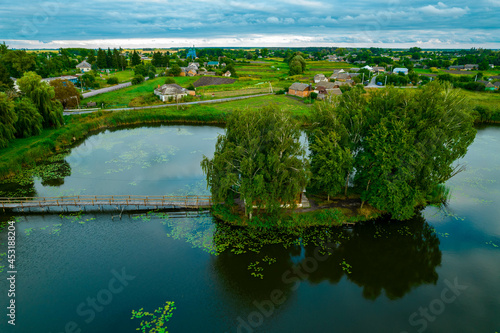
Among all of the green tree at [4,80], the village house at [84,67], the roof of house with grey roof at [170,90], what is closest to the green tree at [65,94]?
the green tree at [4,80]

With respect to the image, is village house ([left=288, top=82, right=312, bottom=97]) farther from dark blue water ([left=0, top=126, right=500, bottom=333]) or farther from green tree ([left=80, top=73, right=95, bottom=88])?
green tree ([left=80, top=73, right=95, bottom=88])

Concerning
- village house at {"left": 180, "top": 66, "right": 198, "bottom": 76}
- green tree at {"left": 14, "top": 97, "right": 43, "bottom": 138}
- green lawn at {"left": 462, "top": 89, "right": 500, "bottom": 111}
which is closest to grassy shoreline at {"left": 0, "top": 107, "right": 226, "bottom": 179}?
green tree at {"left": 14, "top": 97, "right": 43, "bottom": 138}

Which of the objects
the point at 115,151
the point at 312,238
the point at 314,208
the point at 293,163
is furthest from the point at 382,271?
the point at 115,151

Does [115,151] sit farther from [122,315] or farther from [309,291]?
[309,291]

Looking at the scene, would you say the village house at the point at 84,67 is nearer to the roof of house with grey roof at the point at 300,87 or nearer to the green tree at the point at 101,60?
the green tree at the point at 101,60

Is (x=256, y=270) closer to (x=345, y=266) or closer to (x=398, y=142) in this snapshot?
(x=345, y=266)

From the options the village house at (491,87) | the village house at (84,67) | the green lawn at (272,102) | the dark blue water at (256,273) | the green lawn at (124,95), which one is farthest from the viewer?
the village house at (84,67)

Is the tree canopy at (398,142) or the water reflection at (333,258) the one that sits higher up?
the tree canopy at (398,142)

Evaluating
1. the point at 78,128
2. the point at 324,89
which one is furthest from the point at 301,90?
the point at 78,128
